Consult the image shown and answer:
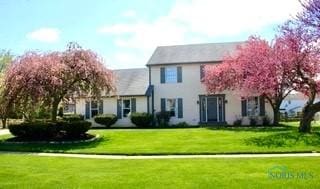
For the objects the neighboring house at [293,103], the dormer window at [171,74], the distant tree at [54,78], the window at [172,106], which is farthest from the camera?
the neighboring house at [293,103]

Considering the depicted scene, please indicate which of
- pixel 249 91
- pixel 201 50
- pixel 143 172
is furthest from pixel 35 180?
pixel 201 50

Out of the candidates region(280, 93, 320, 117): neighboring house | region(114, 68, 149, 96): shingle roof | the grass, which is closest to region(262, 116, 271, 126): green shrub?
region(114, 68, 149, 96): shingle roof

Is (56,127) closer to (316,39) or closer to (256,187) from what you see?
(316,39)

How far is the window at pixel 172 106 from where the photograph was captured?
1414 inches

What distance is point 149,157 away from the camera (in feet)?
55.5

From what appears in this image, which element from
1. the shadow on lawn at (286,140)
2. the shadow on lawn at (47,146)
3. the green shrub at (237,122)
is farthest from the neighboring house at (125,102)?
the shadow on lawn at (286,140)

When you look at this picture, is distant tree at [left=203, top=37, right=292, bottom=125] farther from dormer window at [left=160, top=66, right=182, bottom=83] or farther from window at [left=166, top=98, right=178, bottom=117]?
window at [left=166, top=98, right=178, bottom=117]

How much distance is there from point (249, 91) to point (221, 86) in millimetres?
2529

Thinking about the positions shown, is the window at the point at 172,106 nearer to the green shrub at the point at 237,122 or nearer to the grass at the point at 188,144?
the green shrub at the point at 237,122

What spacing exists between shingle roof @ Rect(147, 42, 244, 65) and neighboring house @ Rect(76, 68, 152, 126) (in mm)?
2181

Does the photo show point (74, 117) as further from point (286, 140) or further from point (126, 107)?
point (286, 140)

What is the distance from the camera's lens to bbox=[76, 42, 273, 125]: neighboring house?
3497 cm

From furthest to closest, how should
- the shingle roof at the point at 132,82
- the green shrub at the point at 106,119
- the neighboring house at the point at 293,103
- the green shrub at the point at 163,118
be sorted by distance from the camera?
the neighboring house at the point at 293,103 < the shingle roof at the point at 132,82 < the green shrub at the point at 106,119 < the green shrub at the point at 163,118

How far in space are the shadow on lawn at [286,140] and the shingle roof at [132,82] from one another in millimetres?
15785
